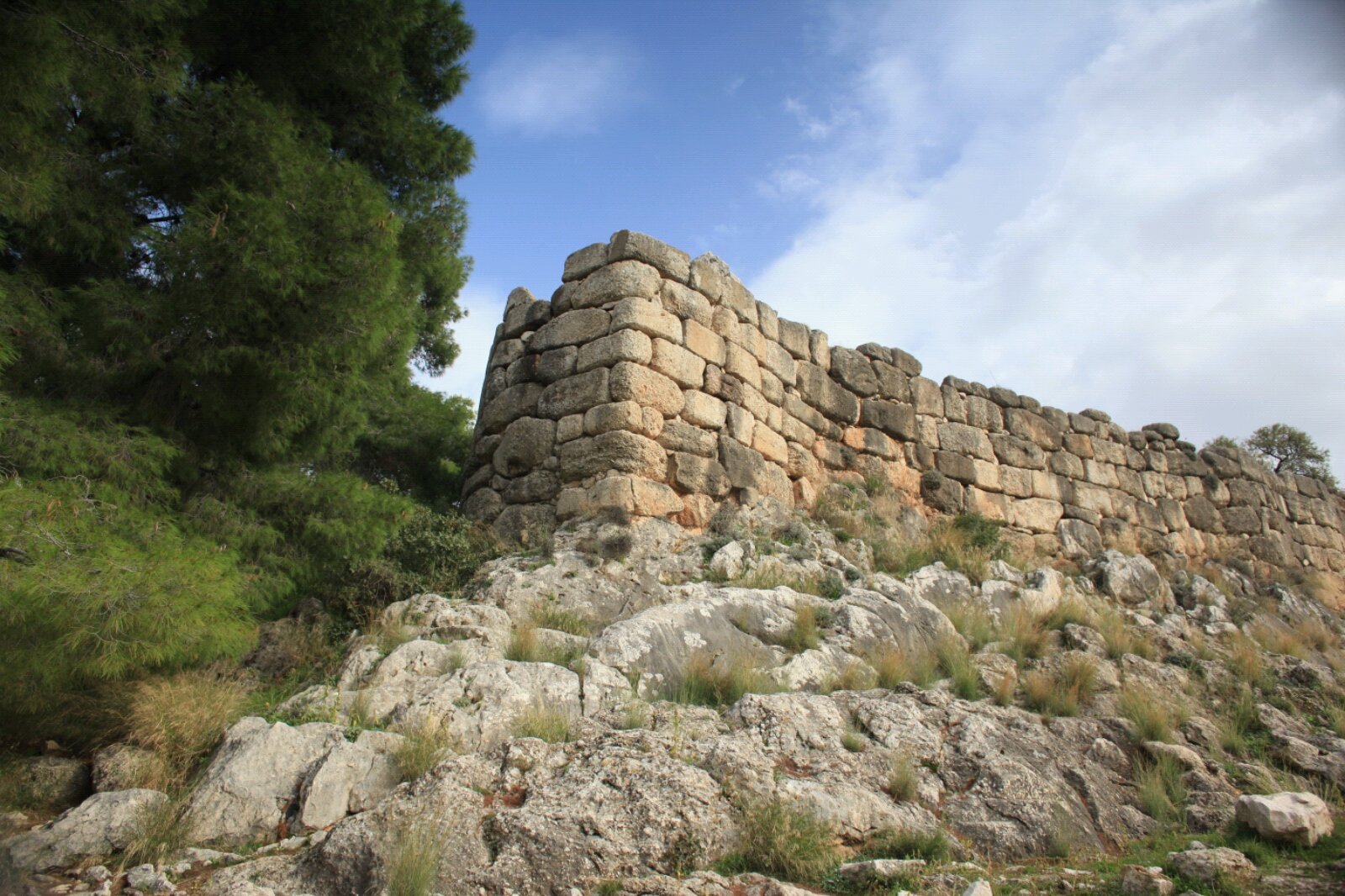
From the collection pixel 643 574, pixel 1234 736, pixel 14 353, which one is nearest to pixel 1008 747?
pixel 1234 736

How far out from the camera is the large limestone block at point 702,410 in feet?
26.7

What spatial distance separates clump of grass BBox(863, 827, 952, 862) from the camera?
397 centimetres

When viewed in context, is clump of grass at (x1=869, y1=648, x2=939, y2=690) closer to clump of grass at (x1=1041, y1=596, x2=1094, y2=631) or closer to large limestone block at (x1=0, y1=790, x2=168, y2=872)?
clump of grass at (x1=1041, y1=596, x2=1094, y2=631)

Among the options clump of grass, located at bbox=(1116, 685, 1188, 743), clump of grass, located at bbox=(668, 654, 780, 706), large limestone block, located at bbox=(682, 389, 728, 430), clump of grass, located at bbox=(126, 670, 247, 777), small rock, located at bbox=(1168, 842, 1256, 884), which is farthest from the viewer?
large limestone block, located at bbox=(682, 389, 728, 430)

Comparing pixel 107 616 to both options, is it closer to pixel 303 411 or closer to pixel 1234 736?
pixel 303 411

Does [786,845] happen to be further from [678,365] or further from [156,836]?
[678,365]

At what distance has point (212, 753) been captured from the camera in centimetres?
432

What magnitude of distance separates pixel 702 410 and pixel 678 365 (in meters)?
0.46

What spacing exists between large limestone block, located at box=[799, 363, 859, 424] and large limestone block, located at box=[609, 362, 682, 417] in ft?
7.97

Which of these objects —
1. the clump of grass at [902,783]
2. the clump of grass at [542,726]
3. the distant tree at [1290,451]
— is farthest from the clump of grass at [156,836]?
the distant tree at [1290,451]

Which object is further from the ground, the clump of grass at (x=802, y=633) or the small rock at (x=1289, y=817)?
Answer: the clump of grass at (x=802, y=633)

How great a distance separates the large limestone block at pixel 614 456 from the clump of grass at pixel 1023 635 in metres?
3.06

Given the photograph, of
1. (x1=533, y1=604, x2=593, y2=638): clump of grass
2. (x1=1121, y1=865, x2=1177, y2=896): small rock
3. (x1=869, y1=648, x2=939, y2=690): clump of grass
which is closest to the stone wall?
(x1=533, y1=604, x2=593, y2=638): clump of grass

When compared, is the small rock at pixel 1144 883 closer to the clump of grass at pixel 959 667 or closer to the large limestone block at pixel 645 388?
the clump of grass at pixel 959 667
